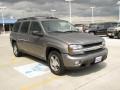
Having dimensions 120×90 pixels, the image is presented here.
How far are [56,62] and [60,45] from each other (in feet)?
2.21

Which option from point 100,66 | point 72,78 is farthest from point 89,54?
point 100,66

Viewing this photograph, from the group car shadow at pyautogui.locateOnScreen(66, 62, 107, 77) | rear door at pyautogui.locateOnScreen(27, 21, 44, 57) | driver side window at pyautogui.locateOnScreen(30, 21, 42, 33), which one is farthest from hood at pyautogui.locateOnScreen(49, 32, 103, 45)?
car shadow at pyautogui.locateOnScreen(66, 62, 107, 77)

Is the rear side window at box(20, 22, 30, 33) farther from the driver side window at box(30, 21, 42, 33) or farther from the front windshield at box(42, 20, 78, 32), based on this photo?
the front windshield at box(42, 20, 78, 32)

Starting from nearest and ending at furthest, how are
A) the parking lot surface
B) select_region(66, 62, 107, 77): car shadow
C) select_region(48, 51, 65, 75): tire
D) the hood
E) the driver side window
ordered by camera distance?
1. the parking lot surface
2. the hood
3. select_region(48, 51, 65, 75): tire
4. select_region(66, 62, 107, 77): car shadow
5. the driver side window

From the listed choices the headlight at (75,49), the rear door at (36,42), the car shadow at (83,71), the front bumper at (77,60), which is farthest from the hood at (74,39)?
the car shadow at (83,71)

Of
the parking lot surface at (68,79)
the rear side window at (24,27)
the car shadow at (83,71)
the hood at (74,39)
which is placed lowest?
the parking lot surface at (68,79)

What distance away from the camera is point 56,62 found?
6.13 meters

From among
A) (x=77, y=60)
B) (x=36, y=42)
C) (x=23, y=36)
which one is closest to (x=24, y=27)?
(x=23, y=36)

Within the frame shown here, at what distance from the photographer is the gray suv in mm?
5586

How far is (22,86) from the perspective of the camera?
5387mm

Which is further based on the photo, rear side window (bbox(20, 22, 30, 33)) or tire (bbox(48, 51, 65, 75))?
rear side window (bbox(20, 22, 30, 33))

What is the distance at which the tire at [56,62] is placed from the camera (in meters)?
5.89

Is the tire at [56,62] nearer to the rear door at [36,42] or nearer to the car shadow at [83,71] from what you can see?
the car shadow at [83,71]

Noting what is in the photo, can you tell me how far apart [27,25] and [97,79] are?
3.86 meters
